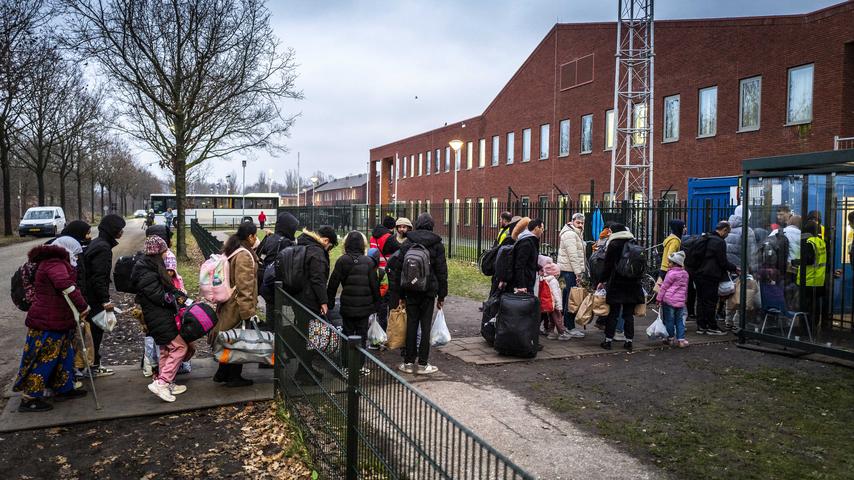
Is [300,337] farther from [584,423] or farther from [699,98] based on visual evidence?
[699,98]

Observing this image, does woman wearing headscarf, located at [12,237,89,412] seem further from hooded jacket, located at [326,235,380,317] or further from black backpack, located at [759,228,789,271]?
black backpack, located at [759,228,789,271]

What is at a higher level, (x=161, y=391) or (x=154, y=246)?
(x=154, y=246)

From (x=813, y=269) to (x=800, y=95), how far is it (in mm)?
13881

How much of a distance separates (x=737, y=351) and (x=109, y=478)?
8.30 metres

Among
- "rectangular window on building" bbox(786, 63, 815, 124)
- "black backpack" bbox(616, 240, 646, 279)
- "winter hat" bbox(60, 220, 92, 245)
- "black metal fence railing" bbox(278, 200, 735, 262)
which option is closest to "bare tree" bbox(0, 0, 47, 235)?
"black metal fence railing" bbox(278, 200, 735, 262)

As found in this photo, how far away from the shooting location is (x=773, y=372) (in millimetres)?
7797

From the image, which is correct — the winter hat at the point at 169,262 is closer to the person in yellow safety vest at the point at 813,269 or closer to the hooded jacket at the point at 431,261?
the hooded jacket at the point at 431,261

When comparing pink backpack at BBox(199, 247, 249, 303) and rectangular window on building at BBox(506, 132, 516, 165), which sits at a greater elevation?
rectangular window on building at BBox(506, 132, 516, 165)

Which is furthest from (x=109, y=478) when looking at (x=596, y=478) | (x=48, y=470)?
(x=596, y=478)

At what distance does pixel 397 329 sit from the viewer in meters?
7.61

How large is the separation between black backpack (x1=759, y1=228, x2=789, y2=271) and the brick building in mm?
11370

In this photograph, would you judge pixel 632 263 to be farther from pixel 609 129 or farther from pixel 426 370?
pixel 609 129

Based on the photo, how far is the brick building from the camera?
748 inches

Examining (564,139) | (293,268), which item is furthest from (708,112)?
(293,268)
